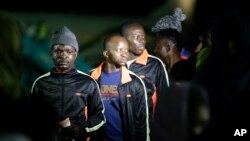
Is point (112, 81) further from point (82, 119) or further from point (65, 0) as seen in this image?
point (65, 0)

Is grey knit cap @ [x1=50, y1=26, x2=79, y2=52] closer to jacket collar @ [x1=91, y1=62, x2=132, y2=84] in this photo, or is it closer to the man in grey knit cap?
the man in grey knit cap

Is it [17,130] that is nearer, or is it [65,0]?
[17,130]

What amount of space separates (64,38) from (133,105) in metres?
0.62

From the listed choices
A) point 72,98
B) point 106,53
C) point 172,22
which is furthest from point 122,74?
point 172,22

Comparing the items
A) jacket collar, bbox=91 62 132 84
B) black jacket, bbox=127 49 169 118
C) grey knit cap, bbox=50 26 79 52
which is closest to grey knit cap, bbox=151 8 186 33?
black jacket, bbox=127 49 169 118

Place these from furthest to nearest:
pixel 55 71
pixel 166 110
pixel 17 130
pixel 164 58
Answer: pixel 164 58, pixel 55 71, pixel 166 110, pixel 17 130

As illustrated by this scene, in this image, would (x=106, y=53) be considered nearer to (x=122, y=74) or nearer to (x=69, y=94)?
(x=122, y=74)

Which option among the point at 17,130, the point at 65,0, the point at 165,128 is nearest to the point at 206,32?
the point at 65,0

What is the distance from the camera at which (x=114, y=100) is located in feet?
11.4

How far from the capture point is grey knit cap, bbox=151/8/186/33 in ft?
12.2

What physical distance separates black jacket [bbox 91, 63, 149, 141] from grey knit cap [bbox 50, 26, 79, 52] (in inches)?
10.6

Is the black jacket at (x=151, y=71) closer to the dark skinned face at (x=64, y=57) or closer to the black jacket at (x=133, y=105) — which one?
the black jacket at (x=133, y=105)

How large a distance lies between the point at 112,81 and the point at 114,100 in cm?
12

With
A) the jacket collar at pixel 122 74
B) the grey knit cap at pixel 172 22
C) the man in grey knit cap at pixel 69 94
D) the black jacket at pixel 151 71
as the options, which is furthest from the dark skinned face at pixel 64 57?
the grey knit cap at pixel 172 22
